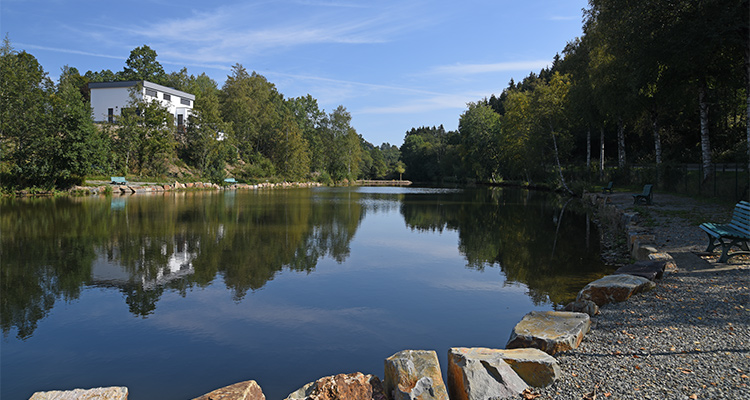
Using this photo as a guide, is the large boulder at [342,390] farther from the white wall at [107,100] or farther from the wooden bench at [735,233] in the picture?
the white wall at [107,100]

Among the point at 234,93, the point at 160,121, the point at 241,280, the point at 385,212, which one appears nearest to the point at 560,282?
the point at 241,280

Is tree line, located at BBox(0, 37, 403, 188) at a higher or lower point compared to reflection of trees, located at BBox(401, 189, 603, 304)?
higher

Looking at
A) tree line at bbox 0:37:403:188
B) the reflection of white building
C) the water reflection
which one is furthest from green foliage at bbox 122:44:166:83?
the reflection of white building

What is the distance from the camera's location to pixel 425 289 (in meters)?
9.27

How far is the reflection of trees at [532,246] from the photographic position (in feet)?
32.0

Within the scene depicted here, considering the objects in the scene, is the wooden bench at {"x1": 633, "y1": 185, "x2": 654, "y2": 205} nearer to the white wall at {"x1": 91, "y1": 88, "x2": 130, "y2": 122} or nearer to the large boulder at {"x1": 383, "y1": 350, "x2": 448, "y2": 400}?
the large boulder at {"x1": 383, "y1": 350, "x2": 448, "y2": 400}

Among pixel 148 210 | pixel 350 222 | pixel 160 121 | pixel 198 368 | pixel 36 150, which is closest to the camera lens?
pixel 198 368

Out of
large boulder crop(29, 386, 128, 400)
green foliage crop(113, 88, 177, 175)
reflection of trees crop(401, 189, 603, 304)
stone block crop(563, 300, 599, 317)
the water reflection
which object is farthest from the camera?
green foliage crop(113, 88, 177, 175)

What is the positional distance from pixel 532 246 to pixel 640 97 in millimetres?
14197

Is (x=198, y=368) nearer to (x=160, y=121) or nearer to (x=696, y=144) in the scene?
(x=696, y=144)

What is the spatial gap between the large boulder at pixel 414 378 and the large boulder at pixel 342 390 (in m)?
0.14

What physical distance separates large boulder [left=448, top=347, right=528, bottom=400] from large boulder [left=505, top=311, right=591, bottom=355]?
764 mm

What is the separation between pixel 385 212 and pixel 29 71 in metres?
28.4

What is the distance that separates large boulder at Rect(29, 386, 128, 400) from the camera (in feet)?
12.9
